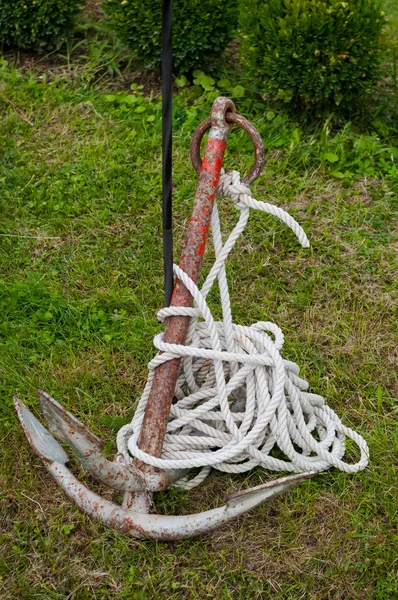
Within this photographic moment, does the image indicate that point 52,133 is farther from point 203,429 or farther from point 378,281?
point 203,429

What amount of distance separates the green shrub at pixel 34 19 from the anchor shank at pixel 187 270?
8.34 ft

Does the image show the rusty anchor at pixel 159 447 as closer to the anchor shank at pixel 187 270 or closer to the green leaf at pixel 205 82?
the anchor shank at pixel 187 270

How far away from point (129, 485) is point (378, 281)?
1.52 meters

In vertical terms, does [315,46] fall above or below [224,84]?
above

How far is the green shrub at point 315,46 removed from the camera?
11.9 feet

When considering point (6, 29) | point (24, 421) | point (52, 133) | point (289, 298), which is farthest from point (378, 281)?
point (6, 29)

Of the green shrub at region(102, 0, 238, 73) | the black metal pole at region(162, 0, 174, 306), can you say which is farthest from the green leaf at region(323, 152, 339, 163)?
the black metal pole at region(162, 0, 174, 306)

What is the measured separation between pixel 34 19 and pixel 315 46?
175 centimetres

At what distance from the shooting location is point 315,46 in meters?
3.65

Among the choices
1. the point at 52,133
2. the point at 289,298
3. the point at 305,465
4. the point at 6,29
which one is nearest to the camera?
the point at 305,465

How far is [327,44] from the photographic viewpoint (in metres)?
3.64

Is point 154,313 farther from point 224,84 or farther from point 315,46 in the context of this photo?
point 224,84

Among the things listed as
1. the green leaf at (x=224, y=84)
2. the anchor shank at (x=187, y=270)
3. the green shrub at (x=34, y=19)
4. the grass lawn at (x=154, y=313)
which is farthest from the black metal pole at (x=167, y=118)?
the green shrub at (x=34, y=19)

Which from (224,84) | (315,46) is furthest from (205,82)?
(315,46)
